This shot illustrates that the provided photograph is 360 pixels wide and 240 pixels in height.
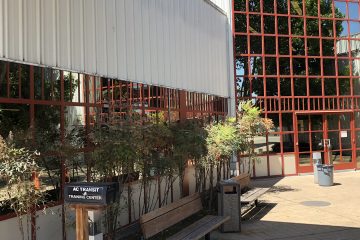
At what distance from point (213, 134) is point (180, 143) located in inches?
60.3

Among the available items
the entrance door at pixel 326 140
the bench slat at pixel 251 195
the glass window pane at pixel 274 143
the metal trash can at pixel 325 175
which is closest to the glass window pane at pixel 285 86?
the entrance door at pixel 326 140

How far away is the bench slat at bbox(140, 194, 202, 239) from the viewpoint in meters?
6.54

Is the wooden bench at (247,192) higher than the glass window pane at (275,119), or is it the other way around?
the glass window pane at (275,119)

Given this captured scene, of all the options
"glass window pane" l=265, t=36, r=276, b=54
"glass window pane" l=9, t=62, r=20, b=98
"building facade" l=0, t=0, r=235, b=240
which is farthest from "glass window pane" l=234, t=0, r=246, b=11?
"glass window pane" l=9, t=62, r=20, b=98

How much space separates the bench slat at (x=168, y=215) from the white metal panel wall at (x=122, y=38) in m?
2.38

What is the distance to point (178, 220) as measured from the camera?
7551mm

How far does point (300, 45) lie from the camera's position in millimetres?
18281

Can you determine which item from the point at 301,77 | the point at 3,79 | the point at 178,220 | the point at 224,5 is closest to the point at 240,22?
the point at 224,5

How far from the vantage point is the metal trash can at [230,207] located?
858 cm

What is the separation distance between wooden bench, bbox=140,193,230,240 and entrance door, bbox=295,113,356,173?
9522mm

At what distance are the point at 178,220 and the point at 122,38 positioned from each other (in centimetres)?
333

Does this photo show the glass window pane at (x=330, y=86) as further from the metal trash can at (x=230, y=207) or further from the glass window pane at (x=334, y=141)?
the metal trash can at (x=230, y=207)

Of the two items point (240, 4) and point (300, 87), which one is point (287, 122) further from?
point (240, 4)

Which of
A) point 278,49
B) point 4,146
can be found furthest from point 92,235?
point 278,49
